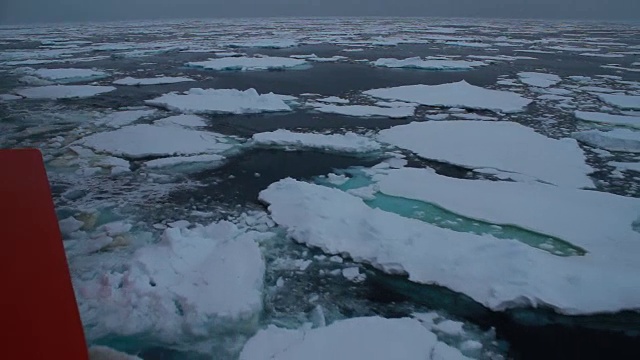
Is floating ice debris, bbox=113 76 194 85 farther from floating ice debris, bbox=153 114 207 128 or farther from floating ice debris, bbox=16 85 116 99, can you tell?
floating ice debris, bbox=153 114 207 128

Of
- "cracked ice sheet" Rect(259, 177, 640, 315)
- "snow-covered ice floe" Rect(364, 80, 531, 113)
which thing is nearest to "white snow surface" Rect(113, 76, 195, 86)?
"snow-covered ice floe" Rect(364, 80, 531, 113)

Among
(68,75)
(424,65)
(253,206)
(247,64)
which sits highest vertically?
(424,65)

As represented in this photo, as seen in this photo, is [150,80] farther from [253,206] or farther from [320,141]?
[253,206]

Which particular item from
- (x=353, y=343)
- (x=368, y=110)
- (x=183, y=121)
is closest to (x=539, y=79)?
(x=368, y=110)

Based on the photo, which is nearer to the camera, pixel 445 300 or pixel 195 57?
pixel 445 300

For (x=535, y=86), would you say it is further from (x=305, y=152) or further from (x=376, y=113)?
(x=305, y=152)

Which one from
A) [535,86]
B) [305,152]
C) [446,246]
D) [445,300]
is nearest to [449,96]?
[535,86]

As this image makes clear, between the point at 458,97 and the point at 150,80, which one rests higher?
the point at 458,97
